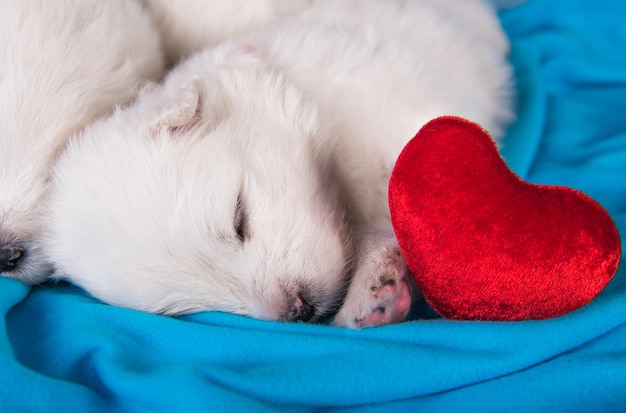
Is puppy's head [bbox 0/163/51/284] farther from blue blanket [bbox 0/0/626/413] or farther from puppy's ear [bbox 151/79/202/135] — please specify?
puppy's ear [bbox 151/79/202/135]

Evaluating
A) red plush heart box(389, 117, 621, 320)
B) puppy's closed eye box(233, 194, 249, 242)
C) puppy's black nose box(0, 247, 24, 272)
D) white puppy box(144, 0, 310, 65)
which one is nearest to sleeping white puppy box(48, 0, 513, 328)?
puppy's closed eye box(233, 194, 249, 242)

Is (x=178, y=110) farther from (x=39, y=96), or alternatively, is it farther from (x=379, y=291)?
(x=379, y=291)

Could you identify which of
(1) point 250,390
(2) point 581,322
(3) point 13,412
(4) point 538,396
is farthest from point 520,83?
(3) point 13,412

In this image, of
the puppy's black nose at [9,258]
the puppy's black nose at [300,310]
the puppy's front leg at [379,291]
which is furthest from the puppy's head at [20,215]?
the puppy's front leg at [379,291]

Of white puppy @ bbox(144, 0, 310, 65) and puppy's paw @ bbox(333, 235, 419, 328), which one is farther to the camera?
white puppy @ bbox(144, 0, 310, 65)

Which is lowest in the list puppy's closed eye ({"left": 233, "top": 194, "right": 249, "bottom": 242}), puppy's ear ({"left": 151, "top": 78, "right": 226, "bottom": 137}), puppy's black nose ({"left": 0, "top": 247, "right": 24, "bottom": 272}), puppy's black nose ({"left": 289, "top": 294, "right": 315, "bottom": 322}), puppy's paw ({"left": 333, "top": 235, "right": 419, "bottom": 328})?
puppy's paw ({"left": 333, "top": 235, "right": 419, "bottom": 328})

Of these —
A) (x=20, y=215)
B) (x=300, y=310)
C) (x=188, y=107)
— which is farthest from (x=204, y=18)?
(x=300, y=310)

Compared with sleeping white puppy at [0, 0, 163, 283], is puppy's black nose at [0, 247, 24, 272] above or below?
below
